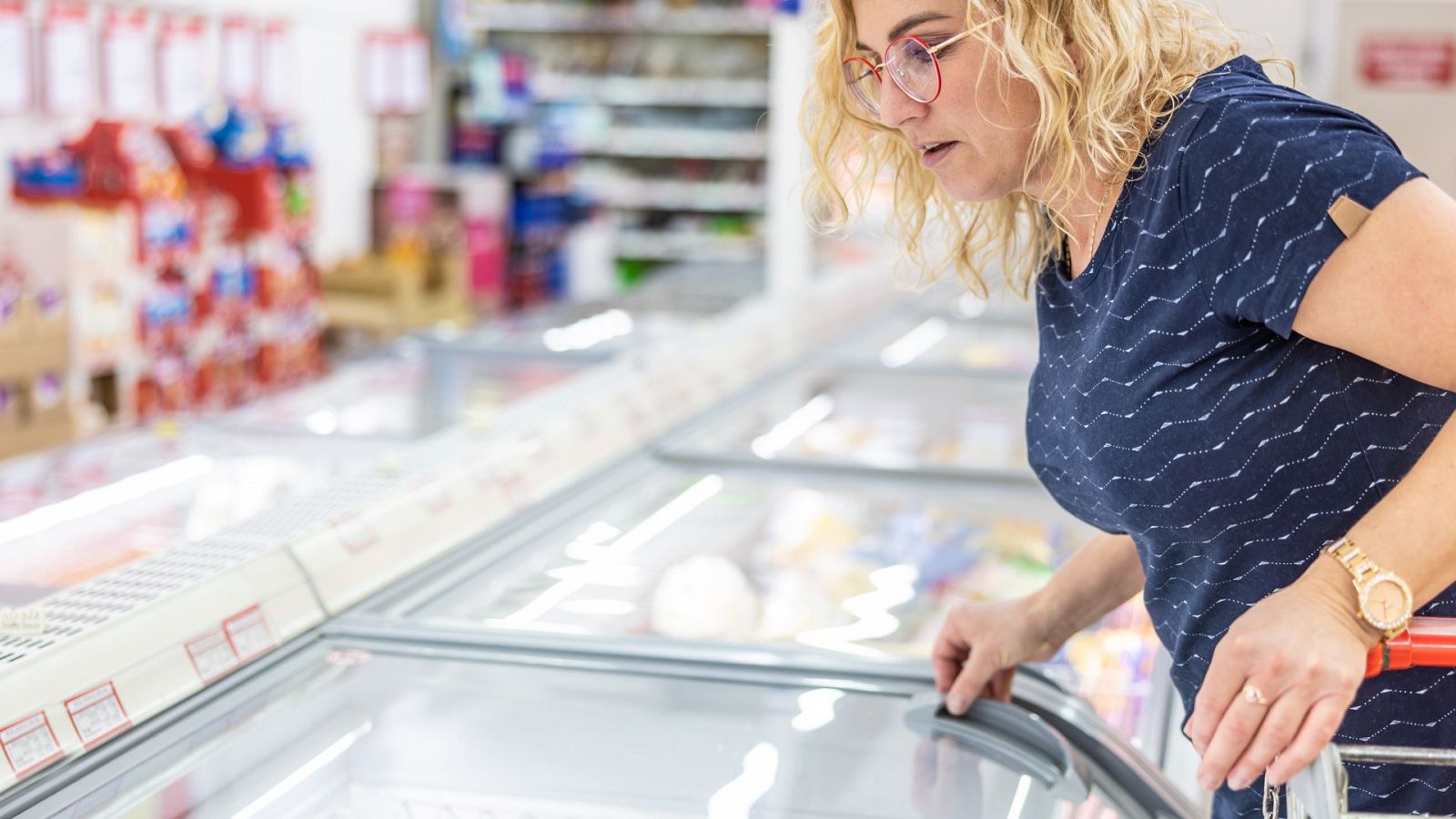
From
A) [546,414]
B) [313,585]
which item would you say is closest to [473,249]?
[546,414]

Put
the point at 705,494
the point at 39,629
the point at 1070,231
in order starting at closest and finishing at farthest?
1. the point at 1070,231
2. the point at 39,629
3. the point at 705,494

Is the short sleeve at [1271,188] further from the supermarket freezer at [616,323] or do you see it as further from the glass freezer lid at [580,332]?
the glass freezer lid at [580,332]

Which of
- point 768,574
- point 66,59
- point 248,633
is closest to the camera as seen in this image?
point 248,633

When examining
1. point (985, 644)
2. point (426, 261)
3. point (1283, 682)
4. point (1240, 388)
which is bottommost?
point (426, 261)

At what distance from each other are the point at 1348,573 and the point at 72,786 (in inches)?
41.4

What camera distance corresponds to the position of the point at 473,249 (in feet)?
31.3

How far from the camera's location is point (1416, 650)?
3.27ft

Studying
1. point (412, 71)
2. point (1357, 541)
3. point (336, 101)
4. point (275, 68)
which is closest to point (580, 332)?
point (1357, 541)

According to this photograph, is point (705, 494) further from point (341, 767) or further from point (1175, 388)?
point (1175, 388)

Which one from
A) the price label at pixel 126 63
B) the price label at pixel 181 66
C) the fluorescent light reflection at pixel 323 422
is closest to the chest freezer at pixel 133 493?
the fluorescent light reflection at pixel 323 422

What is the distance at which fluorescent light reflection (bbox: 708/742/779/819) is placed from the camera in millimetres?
1320

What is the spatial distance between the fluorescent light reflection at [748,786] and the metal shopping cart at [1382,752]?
19.5 inches

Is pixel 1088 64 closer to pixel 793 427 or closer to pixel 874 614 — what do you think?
pixel 874 614

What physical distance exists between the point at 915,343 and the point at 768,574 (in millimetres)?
2032
